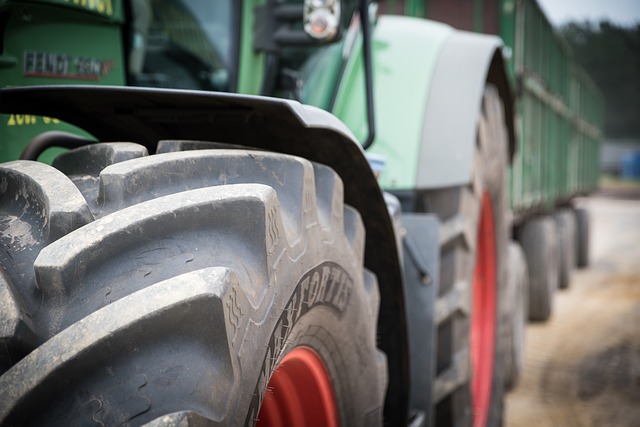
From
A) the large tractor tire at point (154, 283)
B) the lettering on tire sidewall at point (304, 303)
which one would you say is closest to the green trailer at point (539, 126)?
the lettering on tire sidewall at point (304, 303)

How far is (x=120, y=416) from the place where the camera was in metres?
0.93

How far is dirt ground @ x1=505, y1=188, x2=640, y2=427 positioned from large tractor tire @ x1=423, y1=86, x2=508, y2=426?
96cm

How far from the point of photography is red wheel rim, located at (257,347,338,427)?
1458mm

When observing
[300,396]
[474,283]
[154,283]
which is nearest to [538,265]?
[474,283]

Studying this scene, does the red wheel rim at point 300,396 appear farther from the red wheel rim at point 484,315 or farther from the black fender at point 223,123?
the red wheel rim at point 484,315

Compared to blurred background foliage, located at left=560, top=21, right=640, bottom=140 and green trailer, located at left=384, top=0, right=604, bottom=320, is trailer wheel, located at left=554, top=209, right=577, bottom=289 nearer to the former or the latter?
green trailer, located at left=384, top=0, right=604, bottom=320

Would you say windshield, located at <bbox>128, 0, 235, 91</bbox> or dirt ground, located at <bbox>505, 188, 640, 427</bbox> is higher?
windshield, located at <bbox>128, 0, 235, 91</bbox>

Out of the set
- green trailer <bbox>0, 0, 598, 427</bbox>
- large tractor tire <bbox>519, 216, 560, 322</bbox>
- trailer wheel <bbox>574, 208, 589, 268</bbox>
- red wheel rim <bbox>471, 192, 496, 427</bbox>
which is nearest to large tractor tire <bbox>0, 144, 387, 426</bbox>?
green trailer <bbox>0, 0, 598, 427</bbox>

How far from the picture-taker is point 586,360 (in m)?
5.10

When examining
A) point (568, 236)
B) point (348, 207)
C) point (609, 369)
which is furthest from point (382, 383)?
point (568, 236)

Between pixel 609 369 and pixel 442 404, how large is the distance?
9.00 feet

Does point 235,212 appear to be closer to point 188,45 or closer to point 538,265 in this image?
point 188,45

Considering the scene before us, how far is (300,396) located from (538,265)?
16.1ft

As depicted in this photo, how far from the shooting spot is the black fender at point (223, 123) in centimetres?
129
